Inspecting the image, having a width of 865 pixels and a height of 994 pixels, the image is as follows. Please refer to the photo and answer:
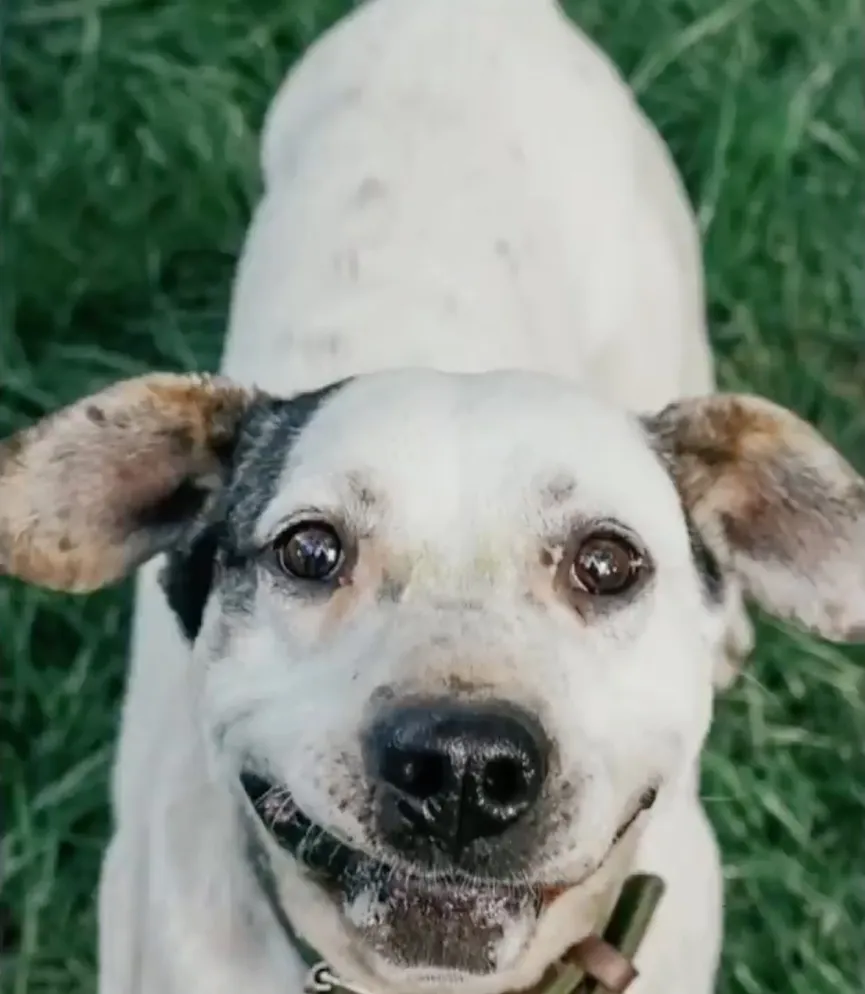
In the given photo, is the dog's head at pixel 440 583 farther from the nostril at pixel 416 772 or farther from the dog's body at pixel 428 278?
the dog's body at pixel 428 278

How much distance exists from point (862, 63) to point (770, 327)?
0.64 meters

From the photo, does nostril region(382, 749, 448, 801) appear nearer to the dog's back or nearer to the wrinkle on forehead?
the wrinkle on forehead

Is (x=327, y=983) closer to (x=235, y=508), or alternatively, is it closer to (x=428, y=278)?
(x=235, y=508)

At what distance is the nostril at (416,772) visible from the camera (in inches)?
55.4

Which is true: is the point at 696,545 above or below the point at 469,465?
below

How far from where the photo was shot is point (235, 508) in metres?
1.74

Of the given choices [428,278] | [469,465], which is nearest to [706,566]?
[469,465]

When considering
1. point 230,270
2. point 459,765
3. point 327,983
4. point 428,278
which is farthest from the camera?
point 230,270

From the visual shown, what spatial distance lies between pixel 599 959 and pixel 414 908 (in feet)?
0.92

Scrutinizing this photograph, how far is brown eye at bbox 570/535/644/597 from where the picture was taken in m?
1.61

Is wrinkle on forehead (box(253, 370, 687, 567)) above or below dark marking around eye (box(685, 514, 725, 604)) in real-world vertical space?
above

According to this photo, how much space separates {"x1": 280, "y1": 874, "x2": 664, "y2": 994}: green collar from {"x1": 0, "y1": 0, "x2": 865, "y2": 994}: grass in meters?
1.08

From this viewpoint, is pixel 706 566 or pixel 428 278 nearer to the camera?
pixel 706 566

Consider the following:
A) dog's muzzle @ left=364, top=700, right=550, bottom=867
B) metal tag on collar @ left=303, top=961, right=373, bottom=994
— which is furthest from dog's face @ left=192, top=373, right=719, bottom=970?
metal tag on collar @ left=303, top=961, right=373, bottom=994
